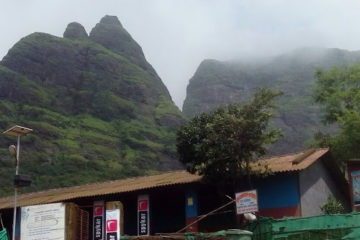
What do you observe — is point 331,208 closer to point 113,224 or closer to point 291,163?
point 291,163

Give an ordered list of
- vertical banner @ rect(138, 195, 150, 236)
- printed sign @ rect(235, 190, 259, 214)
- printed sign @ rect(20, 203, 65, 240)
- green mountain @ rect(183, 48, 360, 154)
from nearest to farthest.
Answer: printed sign @ rect(20, 203, 65, 240) < printed sign @ rect(235, 190, 259, 214) < vertical banner @ rect(138, 195, 150, 236) < green mountain @ rect(183, 48, 360, 154)

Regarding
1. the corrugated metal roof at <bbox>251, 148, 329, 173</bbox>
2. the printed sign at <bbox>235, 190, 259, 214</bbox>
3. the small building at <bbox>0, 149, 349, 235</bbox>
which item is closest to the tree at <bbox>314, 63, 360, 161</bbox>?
the small building at <bbox>0, 149, 349, 235</bbox>

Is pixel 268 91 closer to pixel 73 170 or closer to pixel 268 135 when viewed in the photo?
pixel 268 135

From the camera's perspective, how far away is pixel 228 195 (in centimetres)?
2231

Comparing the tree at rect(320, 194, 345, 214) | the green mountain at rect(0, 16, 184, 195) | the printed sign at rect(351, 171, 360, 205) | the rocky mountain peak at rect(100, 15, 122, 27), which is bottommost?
the tree at rect(320, 194, 345, 214)

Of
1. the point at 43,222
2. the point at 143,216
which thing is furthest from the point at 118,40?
the point at 43,222

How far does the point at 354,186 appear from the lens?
19469 millimetres

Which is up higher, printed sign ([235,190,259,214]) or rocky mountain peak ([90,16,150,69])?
rocky mountain peak ([90,16,150,69])

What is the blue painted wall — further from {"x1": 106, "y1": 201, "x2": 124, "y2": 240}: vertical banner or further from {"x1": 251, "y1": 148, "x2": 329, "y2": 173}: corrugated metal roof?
{"x1": 106, "y1": 201, "x2": 124, "y2": 240}: vertical banner

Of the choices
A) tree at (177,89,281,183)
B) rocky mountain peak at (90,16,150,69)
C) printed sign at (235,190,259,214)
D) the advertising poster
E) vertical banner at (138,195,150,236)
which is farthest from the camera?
rocky mountain peak at (90,16,150,69)

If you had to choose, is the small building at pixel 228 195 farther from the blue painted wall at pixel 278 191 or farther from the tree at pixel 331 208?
the tree at pixel 331 208

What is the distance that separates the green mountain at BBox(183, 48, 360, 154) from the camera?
112 m

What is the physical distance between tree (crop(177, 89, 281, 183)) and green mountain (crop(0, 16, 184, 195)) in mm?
43599

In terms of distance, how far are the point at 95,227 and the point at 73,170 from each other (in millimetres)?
46901
